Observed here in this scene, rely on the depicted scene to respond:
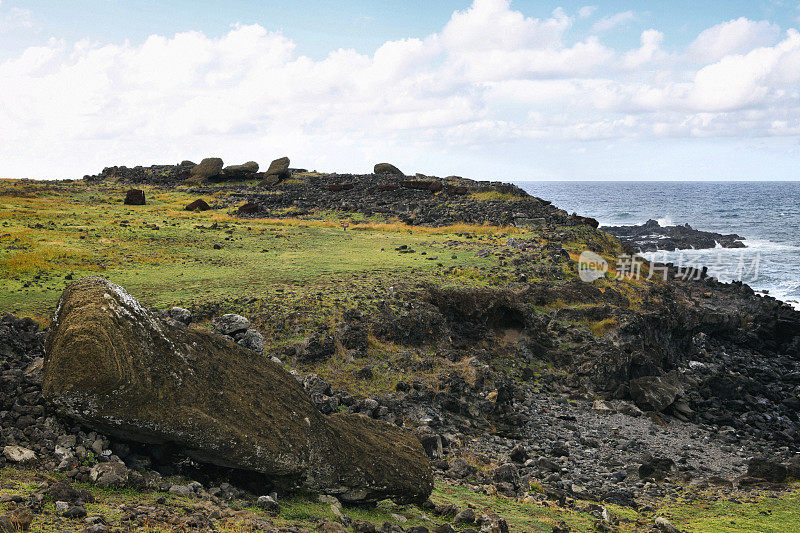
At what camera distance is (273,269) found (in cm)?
3106

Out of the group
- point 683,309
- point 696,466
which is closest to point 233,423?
point 696,466

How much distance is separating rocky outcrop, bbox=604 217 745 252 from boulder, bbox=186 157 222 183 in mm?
59305

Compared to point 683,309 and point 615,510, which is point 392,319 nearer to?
point 615,510

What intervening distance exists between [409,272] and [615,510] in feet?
57.3

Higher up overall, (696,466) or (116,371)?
(116,371)

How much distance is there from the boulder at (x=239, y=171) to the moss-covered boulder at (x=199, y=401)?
73013mm

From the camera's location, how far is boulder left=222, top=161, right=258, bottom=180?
3187 inches

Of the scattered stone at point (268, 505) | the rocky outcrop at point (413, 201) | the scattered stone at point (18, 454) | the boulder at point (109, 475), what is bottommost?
the scattered stone at point (268, 505)

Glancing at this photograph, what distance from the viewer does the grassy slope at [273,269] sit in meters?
14.4

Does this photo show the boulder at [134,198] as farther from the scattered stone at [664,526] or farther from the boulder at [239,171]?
the scattered stone at [664,526]

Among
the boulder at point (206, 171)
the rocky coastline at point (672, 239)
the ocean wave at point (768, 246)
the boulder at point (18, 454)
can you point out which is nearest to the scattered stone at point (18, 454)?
the boulder at point (18, 454)

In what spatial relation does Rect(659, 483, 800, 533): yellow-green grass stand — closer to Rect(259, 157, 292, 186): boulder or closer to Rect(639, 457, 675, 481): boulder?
Rect(639, 457, 675, 481): boulder

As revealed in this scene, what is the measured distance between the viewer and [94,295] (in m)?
9.86

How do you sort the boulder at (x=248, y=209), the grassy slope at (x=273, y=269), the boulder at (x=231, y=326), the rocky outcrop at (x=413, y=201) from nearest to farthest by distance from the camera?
the grassy slope at (x=273, y=269), the boulder at (x=231, y=326), the rocky outcrop at (x=413, y=201), the boulder at (x=248, y=209)
